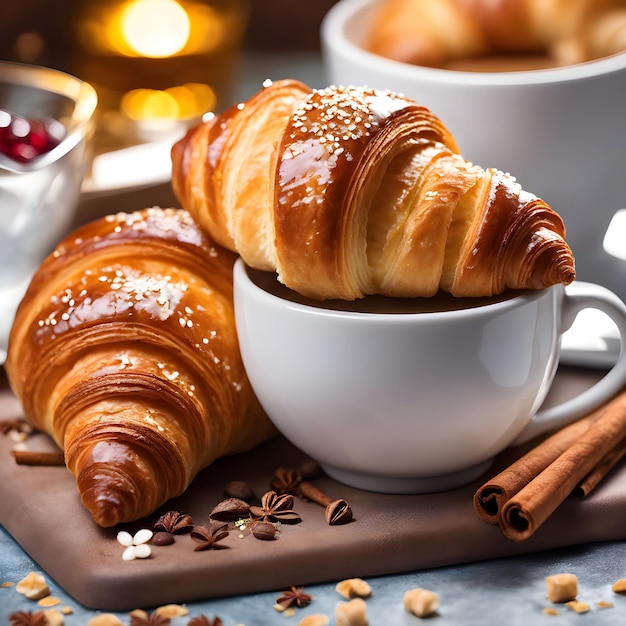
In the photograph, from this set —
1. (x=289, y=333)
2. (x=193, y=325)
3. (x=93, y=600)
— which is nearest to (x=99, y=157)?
(x=193, y=325)

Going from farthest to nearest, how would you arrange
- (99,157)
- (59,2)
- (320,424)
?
(59,2), (99,157), (320,424)

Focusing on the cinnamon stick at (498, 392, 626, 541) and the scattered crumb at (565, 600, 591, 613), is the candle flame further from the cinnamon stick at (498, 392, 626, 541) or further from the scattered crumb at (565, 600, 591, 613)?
the scattered crumb at (565, 600, 591, 613)

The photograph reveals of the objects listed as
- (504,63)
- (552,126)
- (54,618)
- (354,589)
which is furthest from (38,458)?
(504,63)

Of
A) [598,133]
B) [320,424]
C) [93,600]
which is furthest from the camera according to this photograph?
[598,133]

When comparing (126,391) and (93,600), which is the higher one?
(126,391)

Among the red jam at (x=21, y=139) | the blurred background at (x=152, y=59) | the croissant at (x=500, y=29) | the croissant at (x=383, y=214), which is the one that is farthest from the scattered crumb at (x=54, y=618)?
the blurred background at (x=152, y=59)

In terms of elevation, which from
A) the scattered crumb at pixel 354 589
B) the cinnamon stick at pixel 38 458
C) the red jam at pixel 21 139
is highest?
the red jam at pixel 21 139

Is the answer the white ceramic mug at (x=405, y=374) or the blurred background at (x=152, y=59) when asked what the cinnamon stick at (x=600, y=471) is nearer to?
the white ceramic mug at (x=405, y=374)

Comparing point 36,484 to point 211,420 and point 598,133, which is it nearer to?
point 211,420
